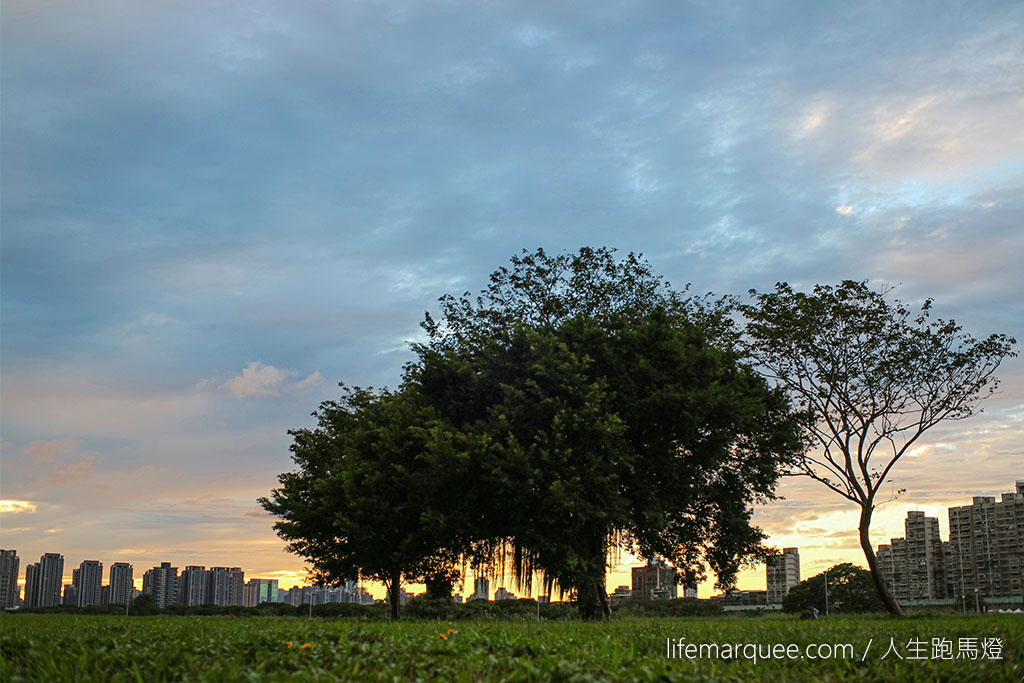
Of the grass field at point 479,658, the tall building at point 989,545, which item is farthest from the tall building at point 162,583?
the grass field at point 479,658

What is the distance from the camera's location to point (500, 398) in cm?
2178

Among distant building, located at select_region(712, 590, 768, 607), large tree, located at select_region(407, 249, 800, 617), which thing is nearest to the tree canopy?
large tree, located at select_region(407, 249, 800, 617)

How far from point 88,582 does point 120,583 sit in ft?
9.23

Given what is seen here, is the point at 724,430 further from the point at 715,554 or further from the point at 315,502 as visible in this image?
the point at 315,502

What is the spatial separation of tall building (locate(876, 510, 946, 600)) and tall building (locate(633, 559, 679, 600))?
26135 millimetres

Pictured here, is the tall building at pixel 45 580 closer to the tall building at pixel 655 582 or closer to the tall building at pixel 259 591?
the tall building at pixel 259 591

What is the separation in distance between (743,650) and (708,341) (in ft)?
53.5

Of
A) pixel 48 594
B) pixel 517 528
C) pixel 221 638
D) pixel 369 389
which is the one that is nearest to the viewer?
pixel 221 638

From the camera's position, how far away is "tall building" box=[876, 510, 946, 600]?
58938mm

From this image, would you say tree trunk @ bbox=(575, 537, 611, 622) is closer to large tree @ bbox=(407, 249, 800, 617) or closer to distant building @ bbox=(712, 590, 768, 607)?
large tree @ bbox=(407, 249, 800, 617)

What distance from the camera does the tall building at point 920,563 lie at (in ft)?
193

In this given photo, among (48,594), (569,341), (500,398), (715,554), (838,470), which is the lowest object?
(48,594)

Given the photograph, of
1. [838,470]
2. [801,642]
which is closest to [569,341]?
[838,470]

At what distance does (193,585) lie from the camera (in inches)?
3103
